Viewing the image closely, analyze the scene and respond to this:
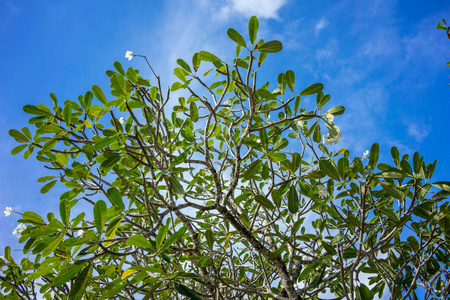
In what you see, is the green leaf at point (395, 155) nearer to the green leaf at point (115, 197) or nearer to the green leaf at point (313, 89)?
the green leaf at point (313, 89)

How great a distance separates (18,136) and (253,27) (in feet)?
4.54

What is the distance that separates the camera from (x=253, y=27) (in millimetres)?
1319

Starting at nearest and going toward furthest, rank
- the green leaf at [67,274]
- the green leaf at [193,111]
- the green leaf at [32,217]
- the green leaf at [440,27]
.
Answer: the green leaf at [67,274] → the green leaf at [32,217] → the green leaf at [193,111] → the green leaf at [440,27]

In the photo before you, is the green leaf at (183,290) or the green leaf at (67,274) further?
the green leaf at (183,290)

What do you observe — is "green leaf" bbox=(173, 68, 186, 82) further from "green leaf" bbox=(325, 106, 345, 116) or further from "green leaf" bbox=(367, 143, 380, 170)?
"green leaf" bbox=(367, 143, 380, 170)

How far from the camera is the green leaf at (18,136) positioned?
5.44ft

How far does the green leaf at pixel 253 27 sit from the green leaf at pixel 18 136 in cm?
135

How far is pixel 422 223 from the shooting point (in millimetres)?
1801

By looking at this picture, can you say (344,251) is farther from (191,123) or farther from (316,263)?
(191,123)

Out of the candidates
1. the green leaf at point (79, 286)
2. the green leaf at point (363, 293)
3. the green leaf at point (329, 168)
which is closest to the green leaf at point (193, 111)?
the green leaf at point (329, 168)

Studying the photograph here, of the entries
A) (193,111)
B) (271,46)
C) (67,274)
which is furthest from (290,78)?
(67,274)

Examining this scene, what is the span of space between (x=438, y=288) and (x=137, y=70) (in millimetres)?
2619

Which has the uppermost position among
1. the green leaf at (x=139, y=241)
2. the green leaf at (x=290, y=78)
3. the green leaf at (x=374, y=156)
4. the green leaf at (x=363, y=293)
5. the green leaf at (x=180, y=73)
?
the green leaf at (x=180, y=73)

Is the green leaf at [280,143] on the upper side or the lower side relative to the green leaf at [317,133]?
lower
